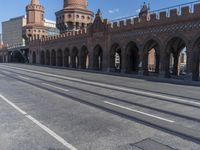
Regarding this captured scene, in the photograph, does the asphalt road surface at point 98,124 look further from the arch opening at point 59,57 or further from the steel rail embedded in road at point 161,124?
the arch opening at point 59,57

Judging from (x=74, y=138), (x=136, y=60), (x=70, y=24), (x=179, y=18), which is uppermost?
(x=70, y=24)

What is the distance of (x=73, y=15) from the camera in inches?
2192

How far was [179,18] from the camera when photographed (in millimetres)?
25234

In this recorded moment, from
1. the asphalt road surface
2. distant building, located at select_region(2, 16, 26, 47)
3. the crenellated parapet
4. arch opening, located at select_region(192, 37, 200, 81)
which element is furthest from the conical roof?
distant building, located at select_region(2, 16, 26, 47)

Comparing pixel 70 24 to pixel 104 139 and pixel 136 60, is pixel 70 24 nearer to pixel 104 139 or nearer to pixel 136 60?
pixel 136 60

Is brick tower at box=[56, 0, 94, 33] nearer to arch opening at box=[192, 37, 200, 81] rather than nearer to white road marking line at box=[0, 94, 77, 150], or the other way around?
arch opening at box=[192, 37, 200, 81]

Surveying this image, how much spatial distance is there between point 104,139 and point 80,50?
37.9 m

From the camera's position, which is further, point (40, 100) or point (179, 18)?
point (179, 18)

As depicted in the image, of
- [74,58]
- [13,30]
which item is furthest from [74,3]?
[13,30]

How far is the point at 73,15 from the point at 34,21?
64.3 feet

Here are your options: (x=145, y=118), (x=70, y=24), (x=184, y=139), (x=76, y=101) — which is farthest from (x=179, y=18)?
(x=70, y=24)

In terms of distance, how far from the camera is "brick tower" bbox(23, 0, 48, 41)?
70.4 meters

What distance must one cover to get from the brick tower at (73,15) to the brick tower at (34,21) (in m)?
14.5

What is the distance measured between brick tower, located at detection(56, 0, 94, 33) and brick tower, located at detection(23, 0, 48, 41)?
14.5 m
